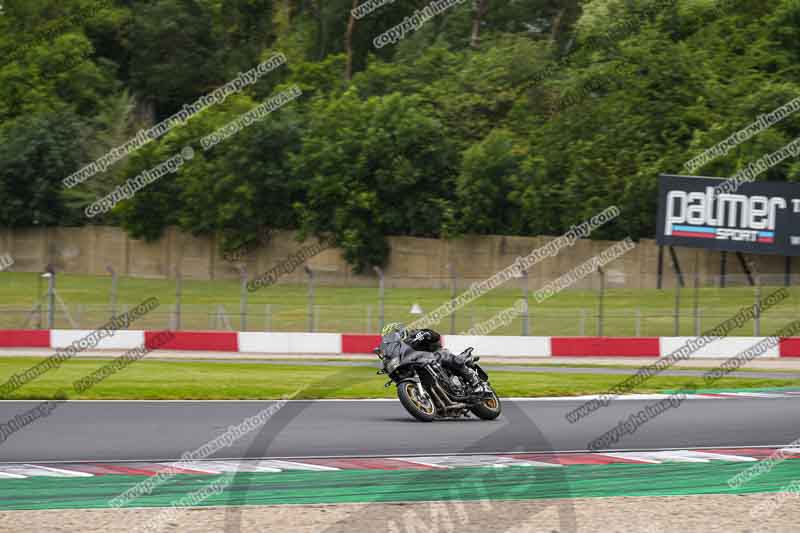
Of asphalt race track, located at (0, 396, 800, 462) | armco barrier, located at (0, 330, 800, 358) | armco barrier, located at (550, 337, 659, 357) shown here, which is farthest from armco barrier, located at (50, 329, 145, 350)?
asphalt race track, located at (0, 396, 800, 462)

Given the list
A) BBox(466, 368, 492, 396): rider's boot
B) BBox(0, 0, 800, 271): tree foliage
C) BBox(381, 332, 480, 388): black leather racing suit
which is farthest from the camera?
BBox(0, 0, 800, 271): tree foliage

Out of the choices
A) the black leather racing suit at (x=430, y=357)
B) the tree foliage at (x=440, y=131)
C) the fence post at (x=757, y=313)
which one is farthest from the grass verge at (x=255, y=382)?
the tree foliage at (x=440, y=131)

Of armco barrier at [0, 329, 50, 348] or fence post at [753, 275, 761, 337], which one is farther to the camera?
armco barrier at [0, 329, 50, 348]

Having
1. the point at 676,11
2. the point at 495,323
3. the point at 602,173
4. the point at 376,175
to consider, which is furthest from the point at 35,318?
the point at 676,11

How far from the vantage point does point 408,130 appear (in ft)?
164

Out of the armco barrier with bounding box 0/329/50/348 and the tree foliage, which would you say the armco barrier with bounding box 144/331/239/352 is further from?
the tree foliage

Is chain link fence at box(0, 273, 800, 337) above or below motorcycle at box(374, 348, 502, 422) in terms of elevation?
above

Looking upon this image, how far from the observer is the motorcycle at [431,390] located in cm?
1527

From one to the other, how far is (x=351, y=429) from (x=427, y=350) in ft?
4.52

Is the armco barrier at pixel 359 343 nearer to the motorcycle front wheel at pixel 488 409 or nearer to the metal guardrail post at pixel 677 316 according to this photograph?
the metal guardrail post at pixel 677 316

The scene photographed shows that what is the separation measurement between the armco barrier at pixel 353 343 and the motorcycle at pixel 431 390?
573 inches

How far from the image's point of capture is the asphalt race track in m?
12.9

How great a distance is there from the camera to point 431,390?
50.8 ft

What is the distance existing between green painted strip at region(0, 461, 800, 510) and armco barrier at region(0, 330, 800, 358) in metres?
18.5
